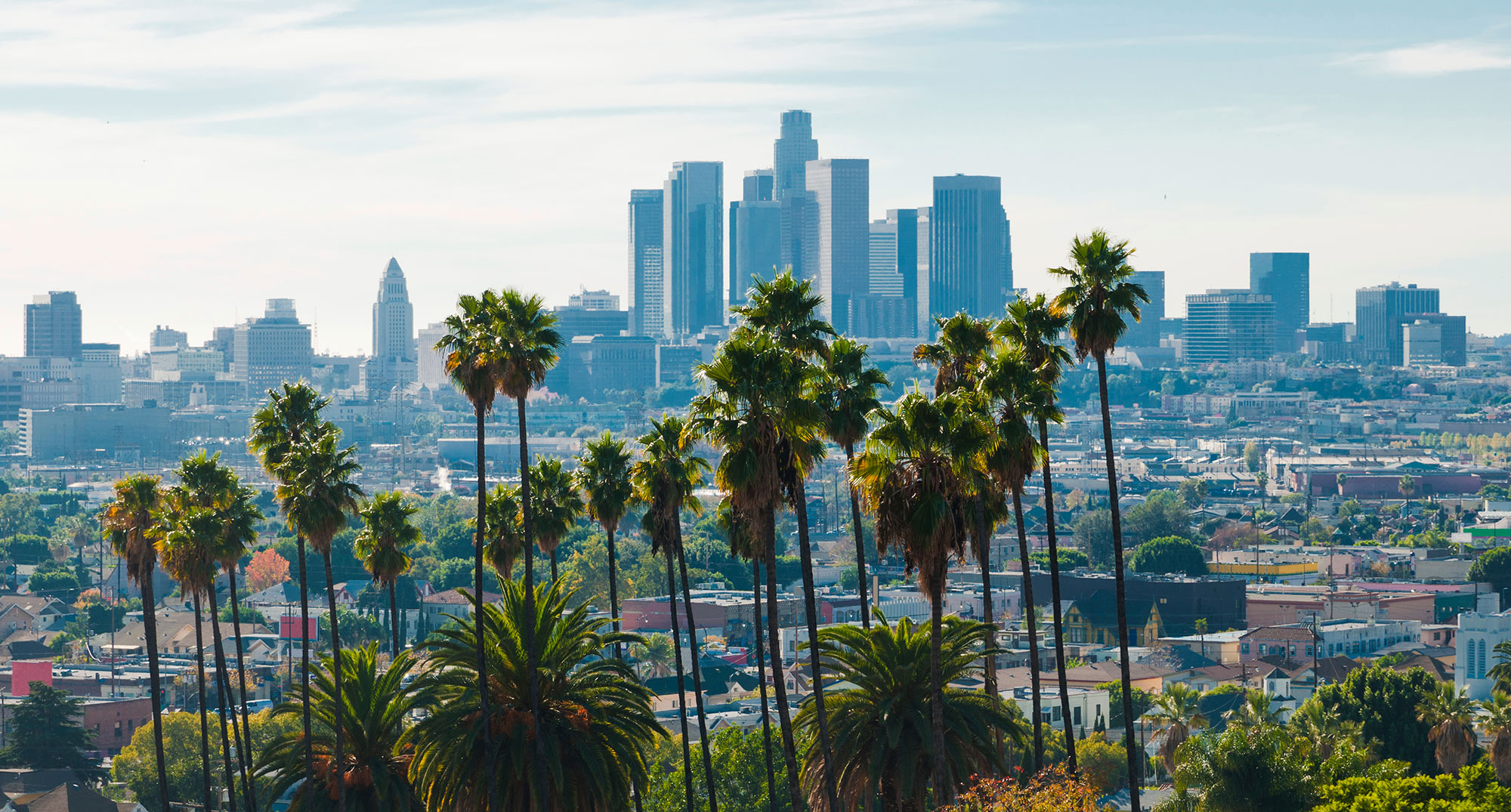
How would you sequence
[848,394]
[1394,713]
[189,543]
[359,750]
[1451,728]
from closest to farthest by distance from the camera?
1. [848,394]
2. [359,750]
3. [189,543]
4. [1451,728]
5. [1394,713]

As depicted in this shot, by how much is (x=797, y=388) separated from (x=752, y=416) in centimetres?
130

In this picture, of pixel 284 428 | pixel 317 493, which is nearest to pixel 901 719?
pixel 317 493

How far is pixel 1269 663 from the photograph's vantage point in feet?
564

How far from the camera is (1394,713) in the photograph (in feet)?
349

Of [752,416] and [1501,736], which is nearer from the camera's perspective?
[752,416]

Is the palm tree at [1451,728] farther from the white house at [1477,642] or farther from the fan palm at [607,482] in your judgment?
the white house at [1477,642]

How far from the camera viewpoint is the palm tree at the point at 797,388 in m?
47.8

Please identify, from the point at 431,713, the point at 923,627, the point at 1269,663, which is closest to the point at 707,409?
the point at 923,627

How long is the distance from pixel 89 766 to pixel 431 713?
7388cm

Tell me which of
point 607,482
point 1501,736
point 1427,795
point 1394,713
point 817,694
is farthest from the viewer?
point 1394,713

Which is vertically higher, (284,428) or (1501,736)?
(284,428)

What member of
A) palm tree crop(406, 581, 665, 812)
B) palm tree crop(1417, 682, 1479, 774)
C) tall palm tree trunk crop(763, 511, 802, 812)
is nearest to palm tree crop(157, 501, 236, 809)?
palm tree crop(406, 581, 665, 812)

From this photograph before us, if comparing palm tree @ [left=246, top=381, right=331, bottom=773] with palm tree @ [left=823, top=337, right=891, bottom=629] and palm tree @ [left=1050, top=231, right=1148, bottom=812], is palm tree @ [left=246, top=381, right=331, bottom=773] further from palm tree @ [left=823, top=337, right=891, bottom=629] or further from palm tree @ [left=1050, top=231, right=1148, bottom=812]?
palm tree @ [left=1050, top=231, right=1148, bottom=812]

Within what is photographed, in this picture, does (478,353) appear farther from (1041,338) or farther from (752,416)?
(1041,338)
